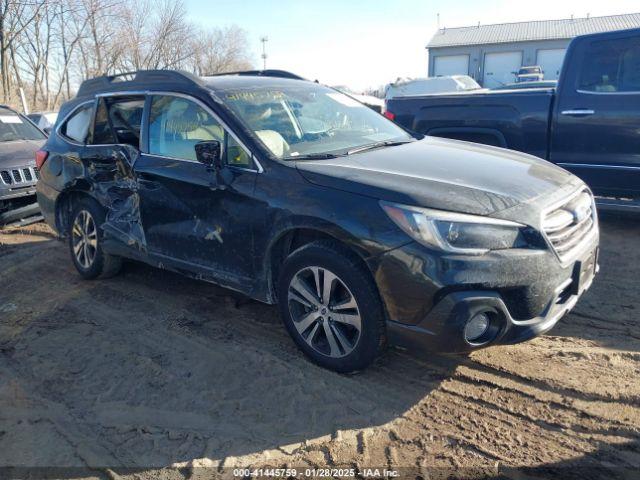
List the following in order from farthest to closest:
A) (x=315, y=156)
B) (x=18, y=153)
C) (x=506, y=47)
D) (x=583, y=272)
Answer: (x=506, y=47) → (x=18, y=153) → (x=315, y=156) → (x=583, y=272)

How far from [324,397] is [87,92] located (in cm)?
381

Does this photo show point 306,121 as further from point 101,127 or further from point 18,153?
point 18,153

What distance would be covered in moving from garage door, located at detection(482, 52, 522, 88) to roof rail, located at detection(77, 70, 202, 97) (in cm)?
3898

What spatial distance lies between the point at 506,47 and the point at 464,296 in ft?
139

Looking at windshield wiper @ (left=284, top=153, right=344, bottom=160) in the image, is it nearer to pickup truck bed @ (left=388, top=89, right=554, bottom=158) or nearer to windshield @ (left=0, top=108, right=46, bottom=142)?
pickup truck bed @ (left=388, top=89, right=554, bottom=158)

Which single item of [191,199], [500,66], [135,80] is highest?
[500,66]

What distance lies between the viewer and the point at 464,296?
9.08 ft

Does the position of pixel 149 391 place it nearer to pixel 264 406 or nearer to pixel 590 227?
pixel 264 406

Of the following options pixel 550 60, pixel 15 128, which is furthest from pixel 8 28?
pixel 550 60

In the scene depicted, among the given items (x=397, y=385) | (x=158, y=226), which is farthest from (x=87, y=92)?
(x=397, y=385)

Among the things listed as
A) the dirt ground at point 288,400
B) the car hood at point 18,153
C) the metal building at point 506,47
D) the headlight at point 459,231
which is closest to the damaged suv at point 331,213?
the headlight at point 459,231

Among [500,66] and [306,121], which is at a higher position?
[500,66]

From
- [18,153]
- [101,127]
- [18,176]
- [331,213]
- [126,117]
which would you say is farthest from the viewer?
[18,153]

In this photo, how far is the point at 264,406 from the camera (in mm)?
3062
